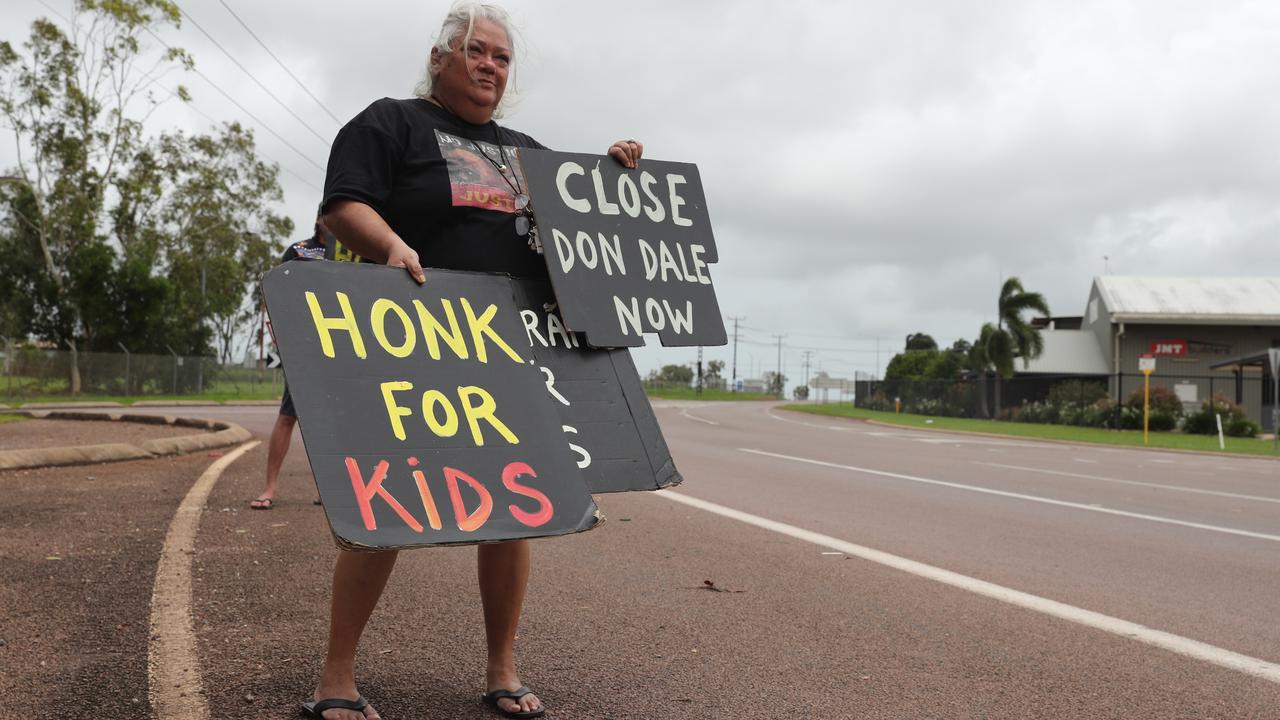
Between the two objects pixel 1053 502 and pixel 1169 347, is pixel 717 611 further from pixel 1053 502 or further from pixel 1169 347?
pixel 1169 347

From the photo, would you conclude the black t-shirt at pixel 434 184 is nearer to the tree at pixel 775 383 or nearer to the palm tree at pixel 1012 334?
the palm tree at pixel 1012 334

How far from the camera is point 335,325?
8.92 feet

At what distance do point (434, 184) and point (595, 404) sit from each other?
2.56ft

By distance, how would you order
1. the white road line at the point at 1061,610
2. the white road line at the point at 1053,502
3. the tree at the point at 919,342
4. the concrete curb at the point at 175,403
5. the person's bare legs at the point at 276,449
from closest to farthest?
the white road line at the point at 1061,610, the person's bare legs at the point at 276,449, the white road line at the point at 1053,502, the concrete curb at the point at 175,403, the tree at the point at 919,342

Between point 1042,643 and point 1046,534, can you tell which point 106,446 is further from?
point 1042,643

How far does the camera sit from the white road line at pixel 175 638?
320 centimetres

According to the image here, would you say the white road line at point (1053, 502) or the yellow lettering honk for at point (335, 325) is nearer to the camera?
the yellow lettering honk for at point (335, 325)

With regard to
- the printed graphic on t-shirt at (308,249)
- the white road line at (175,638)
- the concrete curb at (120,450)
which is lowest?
the white road line at (175,638)

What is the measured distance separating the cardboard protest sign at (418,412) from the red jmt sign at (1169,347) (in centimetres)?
4609

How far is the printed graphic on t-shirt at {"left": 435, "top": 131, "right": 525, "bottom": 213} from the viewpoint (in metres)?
3.19

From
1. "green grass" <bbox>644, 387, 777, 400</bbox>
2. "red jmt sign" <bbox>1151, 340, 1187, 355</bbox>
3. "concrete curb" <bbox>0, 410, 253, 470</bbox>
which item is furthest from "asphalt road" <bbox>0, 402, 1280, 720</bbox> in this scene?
"green grass" <bbox>644, 387, 777, 400</bbox>

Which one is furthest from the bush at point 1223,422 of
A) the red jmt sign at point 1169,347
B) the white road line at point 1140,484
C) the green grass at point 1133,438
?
the white road line at point 1140,484

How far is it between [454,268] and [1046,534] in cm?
569

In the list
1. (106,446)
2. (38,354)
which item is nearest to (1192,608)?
(106,446)
